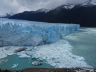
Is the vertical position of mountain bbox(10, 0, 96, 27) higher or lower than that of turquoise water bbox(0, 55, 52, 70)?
higher

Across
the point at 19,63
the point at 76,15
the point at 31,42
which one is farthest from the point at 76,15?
the point at 19,63

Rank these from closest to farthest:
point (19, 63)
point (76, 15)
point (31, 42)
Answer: point (19, 63)
point (31, 42)
point (76, 15)

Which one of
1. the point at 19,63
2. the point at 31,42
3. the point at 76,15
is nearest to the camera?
the point at 19,63

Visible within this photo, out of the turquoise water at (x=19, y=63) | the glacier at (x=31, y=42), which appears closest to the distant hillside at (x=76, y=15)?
the glacier at (x=31, y=42)

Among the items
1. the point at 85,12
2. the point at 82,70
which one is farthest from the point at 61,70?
the point at 85,12

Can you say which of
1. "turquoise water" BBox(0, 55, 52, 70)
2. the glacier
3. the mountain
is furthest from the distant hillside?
"turquoise water" BBox(0, 55, 52, 70)

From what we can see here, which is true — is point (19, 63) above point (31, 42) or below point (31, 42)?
below

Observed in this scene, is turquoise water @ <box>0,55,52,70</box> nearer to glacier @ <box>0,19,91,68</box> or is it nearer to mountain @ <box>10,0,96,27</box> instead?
glacier @ <box>0,19,91,68</box>

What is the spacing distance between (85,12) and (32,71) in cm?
4674

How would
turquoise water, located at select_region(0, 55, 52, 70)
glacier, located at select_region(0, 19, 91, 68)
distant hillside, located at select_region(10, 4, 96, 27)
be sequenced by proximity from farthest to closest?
1. distant hillside, located at select_region(10, 4, 96, 27)
2. glacier, located at select_region(0, 19, 91, 68)
3. turquoise water, located at select_region(0, 55, 52, 70)

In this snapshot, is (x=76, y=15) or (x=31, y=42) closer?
(x=31, y=42)

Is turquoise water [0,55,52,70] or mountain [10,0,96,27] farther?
mountain [10,0,96,27]

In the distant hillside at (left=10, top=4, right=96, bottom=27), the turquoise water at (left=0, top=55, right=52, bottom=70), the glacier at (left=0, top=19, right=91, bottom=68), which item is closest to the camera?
the turquoise water at (left=0, top=55, right=52, bottom=70)

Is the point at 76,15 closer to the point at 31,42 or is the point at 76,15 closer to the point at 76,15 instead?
the point at 76,15
